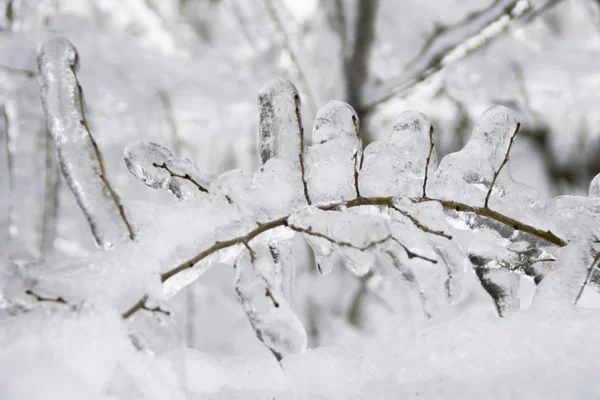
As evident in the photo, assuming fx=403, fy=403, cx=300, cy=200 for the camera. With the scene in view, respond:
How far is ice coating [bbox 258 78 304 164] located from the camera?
0.53 m

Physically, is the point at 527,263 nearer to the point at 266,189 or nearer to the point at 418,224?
the point at 418,224

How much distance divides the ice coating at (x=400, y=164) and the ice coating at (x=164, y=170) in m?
0.22

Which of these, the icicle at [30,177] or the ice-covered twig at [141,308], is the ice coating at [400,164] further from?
the icicle at [30,177]

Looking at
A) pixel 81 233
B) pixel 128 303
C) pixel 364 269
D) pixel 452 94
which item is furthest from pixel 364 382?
pixel 81 233

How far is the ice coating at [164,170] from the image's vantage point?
0.51 metres

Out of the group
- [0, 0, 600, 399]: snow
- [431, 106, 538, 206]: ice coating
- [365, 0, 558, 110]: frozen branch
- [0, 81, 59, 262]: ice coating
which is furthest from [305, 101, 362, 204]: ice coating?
[0, 81, 59, 262]: ice coating

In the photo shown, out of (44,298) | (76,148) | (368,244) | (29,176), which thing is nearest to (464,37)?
(368,244)

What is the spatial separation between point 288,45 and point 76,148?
A: 134 centimetres

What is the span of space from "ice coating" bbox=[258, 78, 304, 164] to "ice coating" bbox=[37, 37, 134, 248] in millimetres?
203

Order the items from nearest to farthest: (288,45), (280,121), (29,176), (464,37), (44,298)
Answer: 1. (44,298)
2. (280,121)
3. (464,37)
4. (288,45)
5. (29,176)

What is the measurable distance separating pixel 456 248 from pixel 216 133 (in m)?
1.53

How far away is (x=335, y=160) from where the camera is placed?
535mm

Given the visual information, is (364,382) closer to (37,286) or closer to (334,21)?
(37,286)

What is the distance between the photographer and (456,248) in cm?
49
